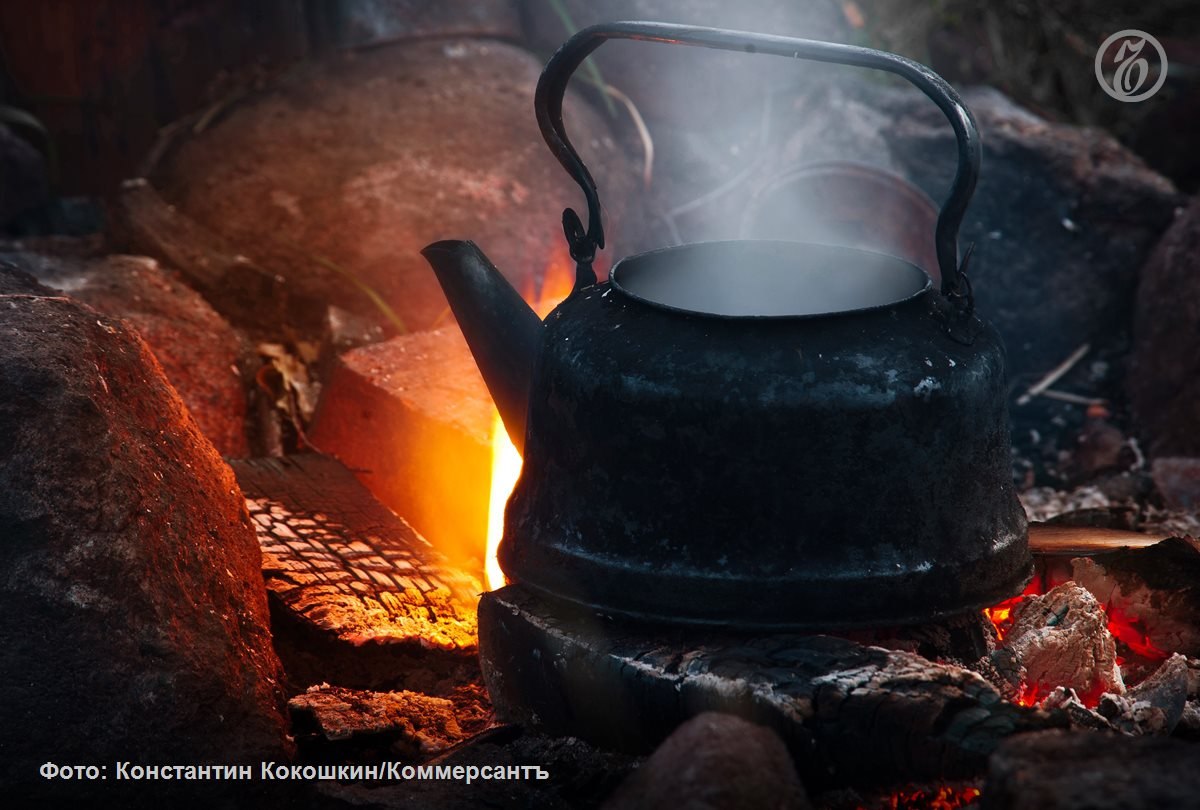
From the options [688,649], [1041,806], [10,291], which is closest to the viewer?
[1041,806]

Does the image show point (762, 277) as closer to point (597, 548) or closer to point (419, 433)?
point (597, 548)

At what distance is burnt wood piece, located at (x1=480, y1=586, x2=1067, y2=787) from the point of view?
1.70m

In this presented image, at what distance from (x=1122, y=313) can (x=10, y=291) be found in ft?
13.3

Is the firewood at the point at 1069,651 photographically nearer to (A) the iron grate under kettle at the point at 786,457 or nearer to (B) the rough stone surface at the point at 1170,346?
(A) the iron grate under kettle at the point at 786,457

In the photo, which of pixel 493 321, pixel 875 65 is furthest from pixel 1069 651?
pixel 493 321

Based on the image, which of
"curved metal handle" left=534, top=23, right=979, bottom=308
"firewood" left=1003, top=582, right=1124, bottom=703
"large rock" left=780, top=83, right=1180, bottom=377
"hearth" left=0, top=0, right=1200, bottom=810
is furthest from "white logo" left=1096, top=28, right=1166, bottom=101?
"curved metal handle" left=534, top=23, right=979, bottom=308

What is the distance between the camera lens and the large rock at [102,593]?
6.49 feet

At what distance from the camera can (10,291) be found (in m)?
2.50

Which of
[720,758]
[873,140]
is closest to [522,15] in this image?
[873,140]

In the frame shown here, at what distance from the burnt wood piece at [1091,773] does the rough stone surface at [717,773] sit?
0.28 m

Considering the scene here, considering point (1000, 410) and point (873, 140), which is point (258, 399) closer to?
point (1000, 410)

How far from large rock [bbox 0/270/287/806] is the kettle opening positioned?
3.38 feet

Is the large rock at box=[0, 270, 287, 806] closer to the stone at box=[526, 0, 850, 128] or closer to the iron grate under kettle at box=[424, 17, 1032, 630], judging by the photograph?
the iron grate under kettle at box=[424, 17, 1032, 630]

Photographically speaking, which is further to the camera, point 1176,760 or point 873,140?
point 873,140
